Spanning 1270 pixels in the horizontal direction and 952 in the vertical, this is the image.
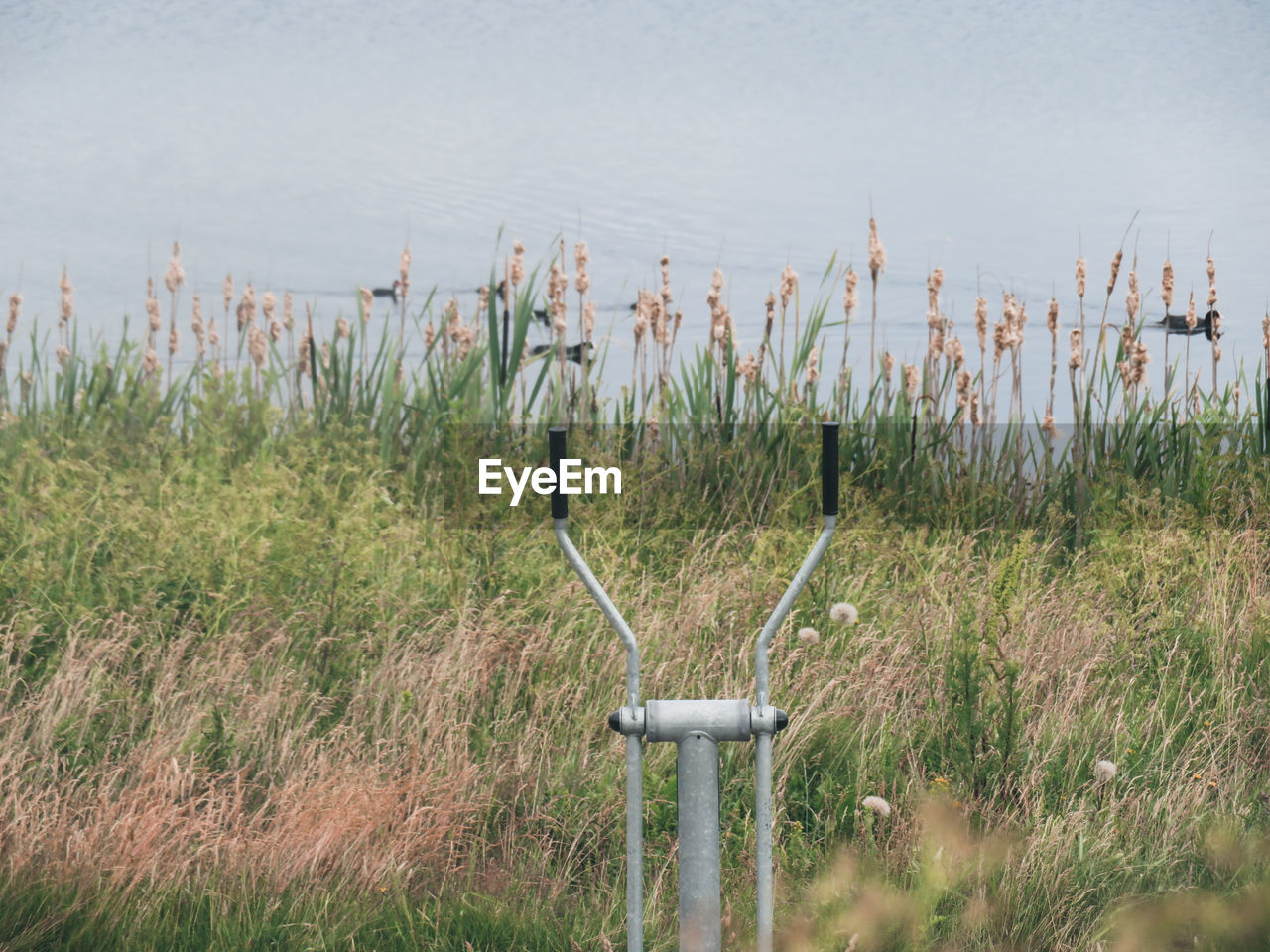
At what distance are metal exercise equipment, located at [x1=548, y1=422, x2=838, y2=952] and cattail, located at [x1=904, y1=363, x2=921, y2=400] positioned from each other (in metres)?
4.52

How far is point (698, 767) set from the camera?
1.83 metres

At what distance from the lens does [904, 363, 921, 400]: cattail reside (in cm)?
621

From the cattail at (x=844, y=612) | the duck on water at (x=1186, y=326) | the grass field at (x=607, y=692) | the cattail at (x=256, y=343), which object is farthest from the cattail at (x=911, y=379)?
the cattail at (x=256, y=343)

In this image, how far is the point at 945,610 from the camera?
13.6ft

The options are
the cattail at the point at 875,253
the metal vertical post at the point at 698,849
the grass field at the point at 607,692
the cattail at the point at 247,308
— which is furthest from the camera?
the cattail at the point at 247,308

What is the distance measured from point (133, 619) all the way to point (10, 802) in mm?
966

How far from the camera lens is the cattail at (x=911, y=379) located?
6.21m

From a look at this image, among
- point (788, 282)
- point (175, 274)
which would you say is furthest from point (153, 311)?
point (788, 282)

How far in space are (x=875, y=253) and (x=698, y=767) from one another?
4.66 metres

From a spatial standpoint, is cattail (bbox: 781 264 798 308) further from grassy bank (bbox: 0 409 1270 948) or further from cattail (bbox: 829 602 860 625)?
cattail (bbox: 829 602 860 625)

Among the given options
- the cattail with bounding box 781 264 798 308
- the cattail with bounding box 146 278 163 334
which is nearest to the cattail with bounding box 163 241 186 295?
the cattail with bounding box 146 278 163 334

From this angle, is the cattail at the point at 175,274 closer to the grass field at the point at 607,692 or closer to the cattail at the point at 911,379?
the grass field at the point at 607,692

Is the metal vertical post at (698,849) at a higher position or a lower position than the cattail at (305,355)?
lower

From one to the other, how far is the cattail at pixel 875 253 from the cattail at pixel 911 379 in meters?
0.54
